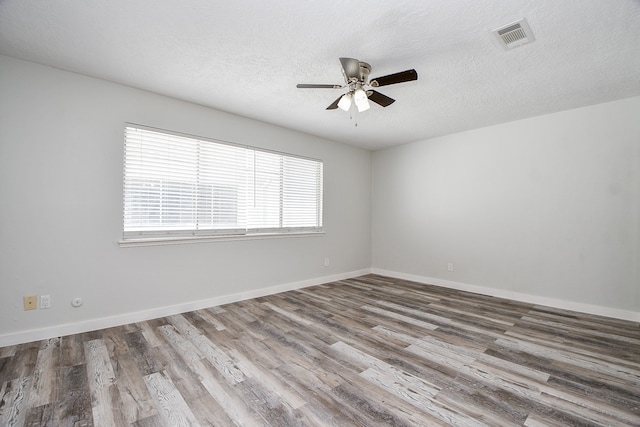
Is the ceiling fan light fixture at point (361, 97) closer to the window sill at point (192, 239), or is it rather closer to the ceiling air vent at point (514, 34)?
the ceiling air vent at point (514, 34)

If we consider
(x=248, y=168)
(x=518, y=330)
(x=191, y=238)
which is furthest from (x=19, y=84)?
(x=518, y=330)

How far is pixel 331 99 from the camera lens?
337 centimetres

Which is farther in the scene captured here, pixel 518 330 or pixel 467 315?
pixel 467 315

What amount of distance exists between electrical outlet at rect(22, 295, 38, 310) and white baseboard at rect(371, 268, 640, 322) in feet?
16.5

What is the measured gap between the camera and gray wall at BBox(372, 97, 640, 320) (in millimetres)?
3410

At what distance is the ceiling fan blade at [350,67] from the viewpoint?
7.51ft

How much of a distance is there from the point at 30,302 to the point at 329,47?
3.49 meters

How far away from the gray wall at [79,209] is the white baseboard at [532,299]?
3197mm

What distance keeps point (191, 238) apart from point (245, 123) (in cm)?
177

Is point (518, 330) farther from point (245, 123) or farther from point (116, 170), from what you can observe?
point (116, 170)

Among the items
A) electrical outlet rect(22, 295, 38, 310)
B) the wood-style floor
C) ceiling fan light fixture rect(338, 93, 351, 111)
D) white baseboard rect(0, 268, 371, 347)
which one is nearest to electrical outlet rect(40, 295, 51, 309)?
electrical outlet rect(22, 295, 38, 310)

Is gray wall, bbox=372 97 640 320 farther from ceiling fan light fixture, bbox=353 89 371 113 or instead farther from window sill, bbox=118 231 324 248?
ceiling fan light fixture, bbox=353 89 371 113

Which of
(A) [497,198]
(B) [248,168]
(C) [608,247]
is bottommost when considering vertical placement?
(C) [608,247]

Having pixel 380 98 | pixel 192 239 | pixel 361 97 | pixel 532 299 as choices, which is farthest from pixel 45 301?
pixel 532 299
